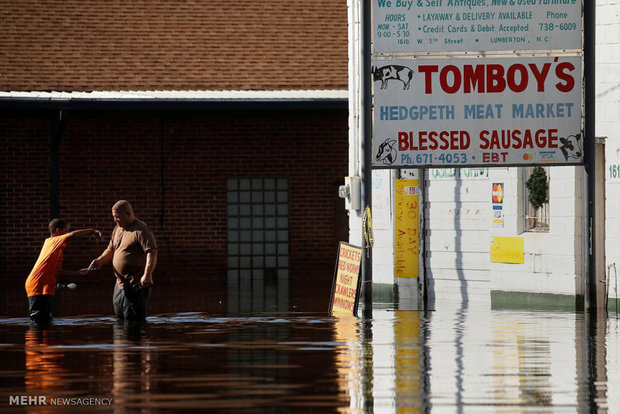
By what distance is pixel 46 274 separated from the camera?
58.2ft

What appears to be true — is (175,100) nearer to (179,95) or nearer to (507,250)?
(179,95)

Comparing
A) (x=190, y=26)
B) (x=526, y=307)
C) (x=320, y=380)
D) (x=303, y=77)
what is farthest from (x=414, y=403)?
(x=190, y=26)

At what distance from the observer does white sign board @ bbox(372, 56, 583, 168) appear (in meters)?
18.5

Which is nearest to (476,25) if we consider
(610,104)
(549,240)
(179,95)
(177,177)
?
→ (610,104)

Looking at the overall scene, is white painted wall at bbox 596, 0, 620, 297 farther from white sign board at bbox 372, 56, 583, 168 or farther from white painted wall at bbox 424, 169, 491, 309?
white painted wall at bbox 424, 169, 491, 309

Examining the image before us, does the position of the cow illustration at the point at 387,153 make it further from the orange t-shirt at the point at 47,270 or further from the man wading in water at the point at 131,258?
the orange t-shirt at the point at 47,270

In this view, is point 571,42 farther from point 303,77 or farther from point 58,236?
point 303,77

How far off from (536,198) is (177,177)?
12486 mm

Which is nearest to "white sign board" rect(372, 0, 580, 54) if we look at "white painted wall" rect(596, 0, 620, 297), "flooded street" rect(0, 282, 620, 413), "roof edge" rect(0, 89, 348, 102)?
"white painted wall" rect(596, 0, 620, 297)

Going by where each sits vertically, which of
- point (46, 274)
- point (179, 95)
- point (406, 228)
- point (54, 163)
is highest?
point (179, 95)

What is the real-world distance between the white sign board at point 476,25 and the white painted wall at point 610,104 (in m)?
1.33

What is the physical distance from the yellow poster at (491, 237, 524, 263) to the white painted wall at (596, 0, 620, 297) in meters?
1.93

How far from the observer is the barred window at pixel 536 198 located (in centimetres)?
2106

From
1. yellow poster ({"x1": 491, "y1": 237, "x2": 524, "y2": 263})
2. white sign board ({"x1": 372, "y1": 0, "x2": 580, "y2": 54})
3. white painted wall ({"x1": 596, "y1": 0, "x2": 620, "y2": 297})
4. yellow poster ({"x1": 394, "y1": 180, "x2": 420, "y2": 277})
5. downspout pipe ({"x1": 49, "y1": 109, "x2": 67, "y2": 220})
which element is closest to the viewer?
white sign board ({"x1": 372, "y1": 0, "x2": 580, "y2": 54})
